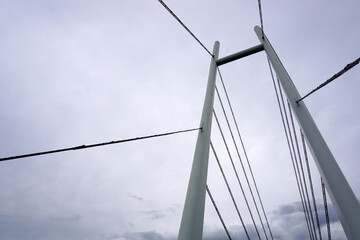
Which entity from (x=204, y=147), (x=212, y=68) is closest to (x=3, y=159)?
(x=204, y=147)

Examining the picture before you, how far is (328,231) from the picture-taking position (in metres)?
Answer: 6.54

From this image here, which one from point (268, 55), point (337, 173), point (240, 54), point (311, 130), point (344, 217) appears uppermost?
point (240, 54)

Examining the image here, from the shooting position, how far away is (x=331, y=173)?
2676 millimetres

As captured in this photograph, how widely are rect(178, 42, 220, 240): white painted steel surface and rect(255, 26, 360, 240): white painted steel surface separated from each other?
58.9 inches

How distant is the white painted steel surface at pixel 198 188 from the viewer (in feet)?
7.57

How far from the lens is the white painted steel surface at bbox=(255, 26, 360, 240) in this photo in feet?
7.50

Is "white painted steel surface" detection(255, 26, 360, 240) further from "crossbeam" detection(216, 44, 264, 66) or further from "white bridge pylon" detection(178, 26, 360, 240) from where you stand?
"crossbeam" detection(216, 44, 264, 66)

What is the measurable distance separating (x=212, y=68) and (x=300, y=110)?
8.01 feet

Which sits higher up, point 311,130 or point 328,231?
point 311,130

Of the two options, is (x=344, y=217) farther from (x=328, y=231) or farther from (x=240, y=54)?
(x=328, y=231)

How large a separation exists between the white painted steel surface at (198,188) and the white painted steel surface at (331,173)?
1497 millimetres

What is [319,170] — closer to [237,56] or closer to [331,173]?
[331,173]

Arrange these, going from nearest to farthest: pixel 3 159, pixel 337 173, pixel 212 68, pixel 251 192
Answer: pixel 3 159
pixel 337 173
pixel 212 68
pixel 251 192

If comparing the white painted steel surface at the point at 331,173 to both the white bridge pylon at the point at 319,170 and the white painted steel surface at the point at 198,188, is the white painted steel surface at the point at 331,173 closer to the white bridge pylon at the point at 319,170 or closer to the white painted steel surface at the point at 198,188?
the white bridge pylon at the point at 319,170
